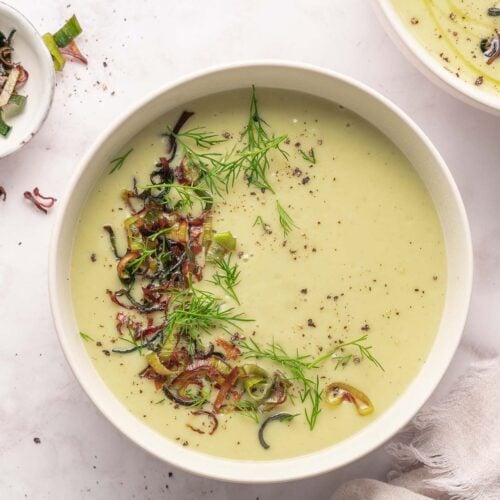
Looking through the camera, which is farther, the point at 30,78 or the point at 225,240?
the point at 30,78

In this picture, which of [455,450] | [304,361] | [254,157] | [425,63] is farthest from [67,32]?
[455,450]

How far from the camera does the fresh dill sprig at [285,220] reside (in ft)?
6.53

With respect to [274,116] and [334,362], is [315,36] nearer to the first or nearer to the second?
[274,116]

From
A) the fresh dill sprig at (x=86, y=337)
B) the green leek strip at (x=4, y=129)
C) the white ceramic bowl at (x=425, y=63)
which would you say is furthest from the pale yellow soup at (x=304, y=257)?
the green leek strip at (x=4, y=129)

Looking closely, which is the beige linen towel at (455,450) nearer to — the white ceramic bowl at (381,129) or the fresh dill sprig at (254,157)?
the white ceramic bowl at (381,129)

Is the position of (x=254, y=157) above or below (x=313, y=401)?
above

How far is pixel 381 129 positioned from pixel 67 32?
2.73 ft

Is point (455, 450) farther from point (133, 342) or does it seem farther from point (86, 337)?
point (86, 337)

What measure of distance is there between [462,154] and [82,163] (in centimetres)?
100

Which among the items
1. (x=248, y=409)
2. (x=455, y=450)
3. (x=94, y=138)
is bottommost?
(x=455, y=450)

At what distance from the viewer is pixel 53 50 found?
7.24 feet

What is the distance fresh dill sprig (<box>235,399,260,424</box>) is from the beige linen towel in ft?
1.22

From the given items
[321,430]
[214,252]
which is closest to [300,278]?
[214,252]

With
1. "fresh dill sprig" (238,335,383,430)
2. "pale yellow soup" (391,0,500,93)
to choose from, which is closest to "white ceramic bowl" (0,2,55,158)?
"fresh dill sprig" (238,335,383,430)
